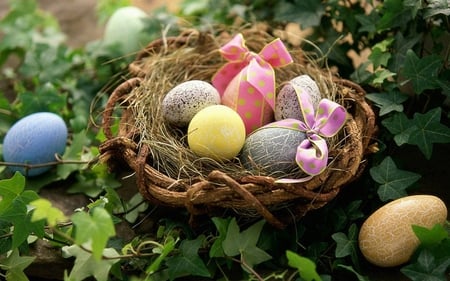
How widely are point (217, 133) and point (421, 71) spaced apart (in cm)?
48

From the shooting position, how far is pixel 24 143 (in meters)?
1.42

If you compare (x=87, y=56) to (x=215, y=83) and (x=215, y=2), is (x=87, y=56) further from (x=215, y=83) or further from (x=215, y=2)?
(x=215, y=83)

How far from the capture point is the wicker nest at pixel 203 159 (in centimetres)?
112

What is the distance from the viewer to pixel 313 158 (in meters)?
1.14

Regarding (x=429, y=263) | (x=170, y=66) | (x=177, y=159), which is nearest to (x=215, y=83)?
(x=170, y=66)

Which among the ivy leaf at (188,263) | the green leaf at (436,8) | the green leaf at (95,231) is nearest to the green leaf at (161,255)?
the ivy leaf at (188,263)

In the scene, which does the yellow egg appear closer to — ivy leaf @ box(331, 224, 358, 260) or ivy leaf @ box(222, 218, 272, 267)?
ivy leaf @ box(222, 218, 272, 267)

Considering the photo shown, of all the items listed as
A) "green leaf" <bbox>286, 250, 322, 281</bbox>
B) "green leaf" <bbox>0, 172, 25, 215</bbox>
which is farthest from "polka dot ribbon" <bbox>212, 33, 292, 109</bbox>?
"green leaf" <bbox>0, 172, 25, 215</bbox>

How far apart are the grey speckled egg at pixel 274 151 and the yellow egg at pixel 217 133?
41mm

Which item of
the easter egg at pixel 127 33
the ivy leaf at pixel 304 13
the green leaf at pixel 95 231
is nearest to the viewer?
the green leaf at pixel 95 231

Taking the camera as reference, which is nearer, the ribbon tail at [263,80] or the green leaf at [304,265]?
the green leaf at [304,265]

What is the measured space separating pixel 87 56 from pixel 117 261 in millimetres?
941

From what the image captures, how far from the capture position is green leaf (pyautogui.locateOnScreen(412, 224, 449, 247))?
111 centimetres

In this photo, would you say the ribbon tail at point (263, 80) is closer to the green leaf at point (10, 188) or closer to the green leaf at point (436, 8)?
the green leaf at point (436, 8)
